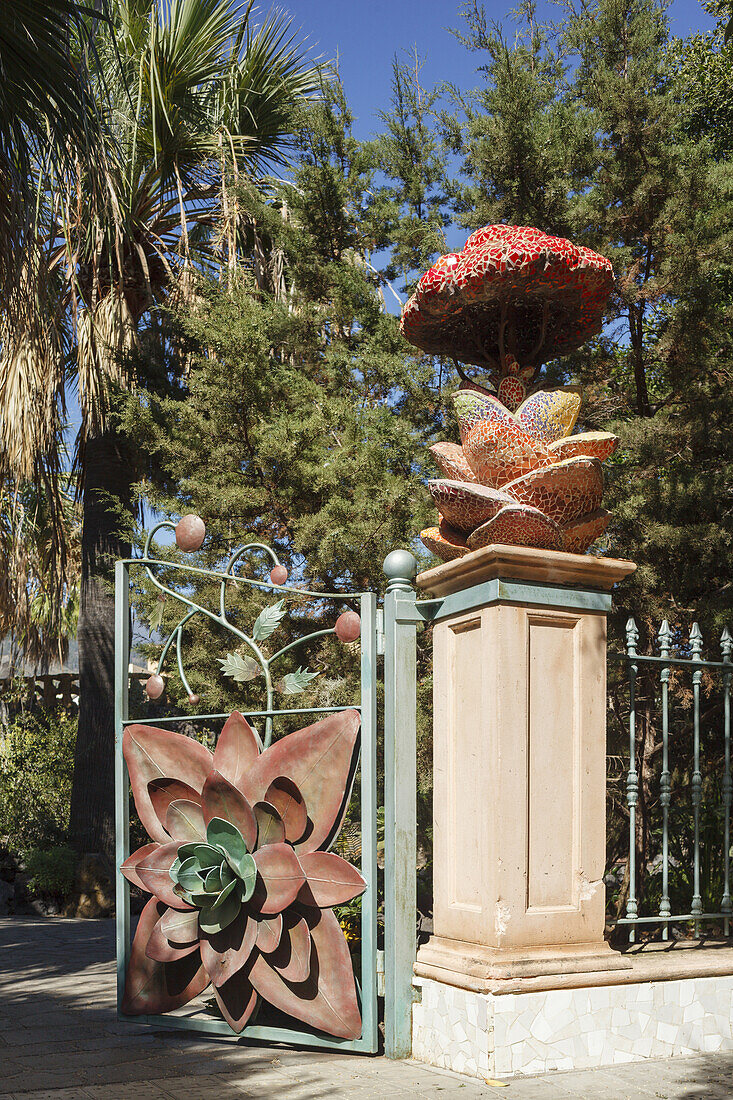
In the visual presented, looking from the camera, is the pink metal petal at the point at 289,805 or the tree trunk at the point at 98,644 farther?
the tree trunk at the point at 98,644

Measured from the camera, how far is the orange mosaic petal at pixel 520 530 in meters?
3.91

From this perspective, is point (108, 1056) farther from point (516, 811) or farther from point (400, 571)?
point (400, 571)

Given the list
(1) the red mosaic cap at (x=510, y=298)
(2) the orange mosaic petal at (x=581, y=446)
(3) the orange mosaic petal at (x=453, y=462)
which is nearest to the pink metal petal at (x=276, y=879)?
(3) the orange mosaic petal at (x=453, y=462)

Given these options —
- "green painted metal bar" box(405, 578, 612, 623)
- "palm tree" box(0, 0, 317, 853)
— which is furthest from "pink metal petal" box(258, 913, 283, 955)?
"palm tree" box(0, 0, 317, 853)

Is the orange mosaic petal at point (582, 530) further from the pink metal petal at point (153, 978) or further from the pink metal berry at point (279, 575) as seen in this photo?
the pink metal petal at point (153, 978)

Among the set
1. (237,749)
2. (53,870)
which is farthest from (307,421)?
(53,870)

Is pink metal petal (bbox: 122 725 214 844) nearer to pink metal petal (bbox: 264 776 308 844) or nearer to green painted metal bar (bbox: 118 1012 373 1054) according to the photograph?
pink metal petal (bbox: 264 776 308 844)

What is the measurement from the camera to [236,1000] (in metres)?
4.15

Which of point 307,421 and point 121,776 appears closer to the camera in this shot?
point 121,776

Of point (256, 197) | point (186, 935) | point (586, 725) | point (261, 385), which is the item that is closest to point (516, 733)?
point (586, 725)

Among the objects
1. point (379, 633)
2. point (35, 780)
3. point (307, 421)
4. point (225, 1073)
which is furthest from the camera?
point (35, 780)

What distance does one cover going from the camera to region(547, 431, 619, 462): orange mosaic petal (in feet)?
13.3

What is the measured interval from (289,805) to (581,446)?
1.93 metres

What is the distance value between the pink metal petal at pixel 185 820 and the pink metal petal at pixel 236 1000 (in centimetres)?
62
